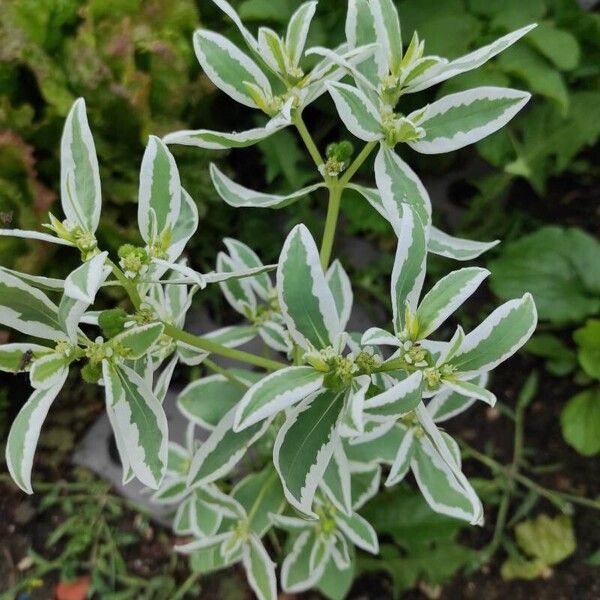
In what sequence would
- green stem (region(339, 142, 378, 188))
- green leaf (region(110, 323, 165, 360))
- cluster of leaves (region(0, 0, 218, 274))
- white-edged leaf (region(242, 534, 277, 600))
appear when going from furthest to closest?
cluster of leaves (region(0, 0, 218, 274))
white-edged leaf (region(242, 534, 277, 600))
green stem (region(339, 142, 378, 188))
green leaf (region(110, 323, 165, 360))

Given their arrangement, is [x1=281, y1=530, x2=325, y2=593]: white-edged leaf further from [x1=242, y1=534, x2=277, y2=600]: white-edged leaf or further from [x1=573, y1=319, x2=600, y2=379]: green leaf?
[x1=573, y1=319, x2=600, y2=379]: green leaf

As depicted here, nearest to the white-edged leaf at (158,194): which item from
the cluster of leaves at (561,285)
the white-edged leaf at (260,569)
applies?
the white-edged leaf at (260,569)

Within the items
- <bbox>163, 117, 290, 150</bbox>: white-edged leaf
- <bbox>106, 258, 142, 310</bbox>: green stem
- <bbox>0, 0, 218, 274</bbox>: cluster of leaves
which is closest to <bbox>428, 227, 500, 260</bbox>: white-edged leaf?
<bbox>163, 117, 290, 150</bbox>: white-edged leaf

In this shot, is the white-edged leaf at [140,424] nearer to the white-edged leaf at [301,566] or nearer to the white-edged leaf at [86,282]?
the white-edged leaf at [86,282]

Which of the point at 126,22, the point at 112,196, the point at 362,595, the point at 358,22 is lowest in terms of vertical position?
the point at 362,595

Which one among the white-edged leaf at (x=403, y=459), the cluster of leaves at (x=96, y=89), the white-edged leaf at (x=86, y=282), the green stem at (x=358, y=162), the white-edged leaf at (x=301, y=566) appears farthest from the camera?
the cluster of leaves at (x=96, y=89)

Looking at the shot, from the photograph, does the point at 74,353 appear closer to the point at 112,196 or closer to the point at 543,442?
the point at 112,196

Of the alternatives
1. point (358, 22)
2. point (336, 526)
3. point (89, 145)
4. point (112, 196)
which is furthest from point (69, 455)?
point (358, 22)
